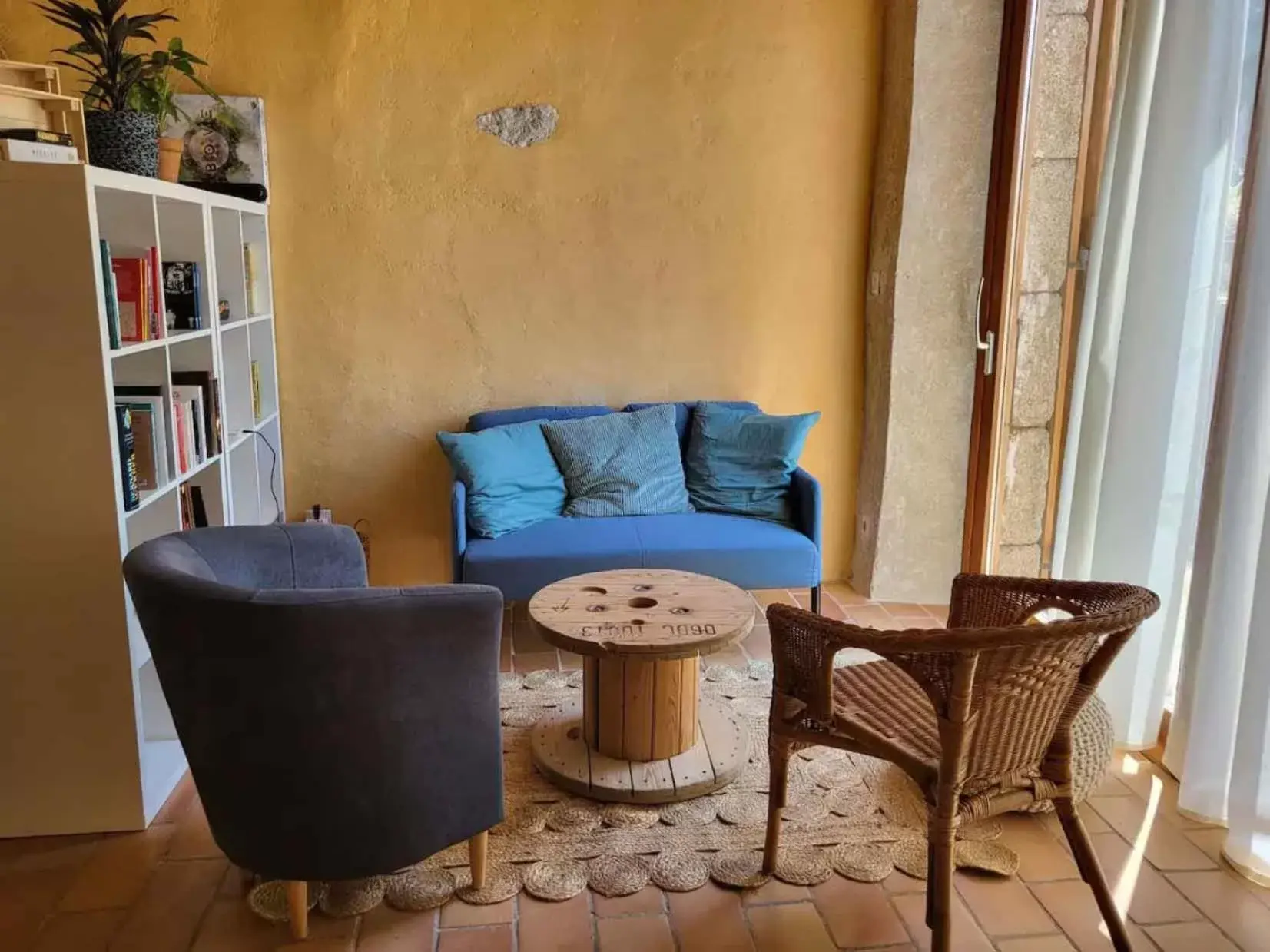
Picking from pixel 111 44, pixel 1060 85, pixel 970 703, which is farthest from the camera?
pixel 1060 85

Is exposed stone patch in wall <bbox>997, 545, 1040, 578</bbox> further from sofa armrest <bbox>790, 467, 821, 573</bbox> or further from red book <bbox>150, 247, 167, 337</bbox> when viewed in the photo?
red book <bbox>150, 247, 167, 337</bbox>

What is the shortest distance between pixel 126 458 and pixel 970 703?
2.11m

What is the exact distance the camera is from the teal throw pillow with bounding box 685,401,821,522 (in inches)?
157

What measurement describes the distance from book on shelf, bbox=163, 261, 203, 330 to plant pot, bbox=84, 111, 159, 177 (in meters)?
0.35

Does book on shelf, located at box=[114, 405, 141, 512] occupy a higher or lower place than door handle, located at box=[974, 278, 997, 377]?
lower

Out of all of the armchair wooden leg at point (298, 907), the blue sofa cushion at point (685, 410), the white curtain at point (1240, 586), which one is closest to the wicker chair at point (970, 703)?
the white curtain at point (1240, 586)

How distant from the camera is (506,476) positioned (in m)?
3.77

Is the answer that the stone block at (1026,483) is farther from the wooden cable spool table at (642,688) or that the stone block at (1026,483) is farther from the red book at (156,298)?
the red book at (156,298)

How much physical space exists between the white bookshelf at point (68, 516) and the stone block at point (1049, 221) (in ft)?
9.40

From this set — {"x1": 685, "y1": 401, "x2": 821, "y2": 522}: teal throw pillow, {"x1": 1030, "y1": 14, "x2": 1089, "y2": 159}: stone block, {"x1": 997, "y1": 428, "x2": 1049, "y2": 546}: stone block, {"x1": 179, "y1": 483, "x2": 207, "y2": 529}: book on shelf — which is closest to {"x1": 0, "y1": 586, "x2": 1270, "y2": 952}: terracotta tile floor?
{"x1": 179, "y1": 483, "x2": 207, "y2": 529}: book on shelf

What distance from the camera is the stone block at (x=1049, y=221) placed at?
3.44m

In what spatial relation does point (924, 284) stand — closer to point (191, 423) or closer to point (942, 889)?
point (942, 889)

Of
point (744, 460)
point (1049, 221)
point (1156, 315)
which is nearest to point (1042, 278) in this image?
point (1049, 221)

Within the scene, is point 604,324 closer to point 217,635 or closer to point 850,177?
point 850,177
